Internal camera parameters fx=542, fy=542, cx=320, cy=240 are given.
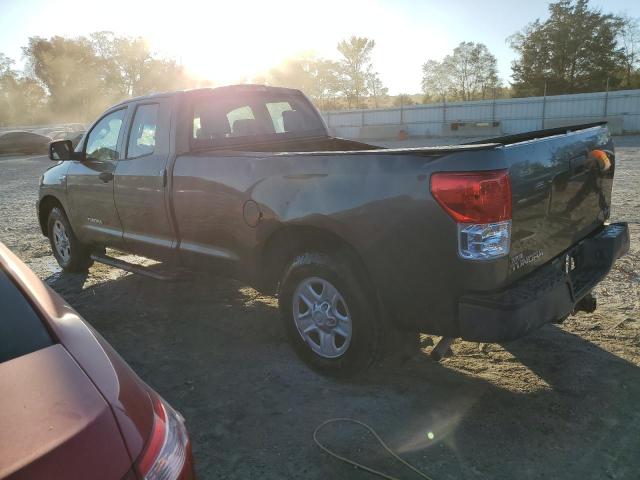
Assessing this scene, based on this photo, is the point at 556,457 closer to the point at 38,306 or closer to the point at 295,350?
the point at 295,350

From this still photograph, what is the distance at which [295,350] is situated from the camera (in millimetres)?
3705

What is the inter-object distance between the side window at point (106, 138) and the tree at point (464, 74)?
55.1m

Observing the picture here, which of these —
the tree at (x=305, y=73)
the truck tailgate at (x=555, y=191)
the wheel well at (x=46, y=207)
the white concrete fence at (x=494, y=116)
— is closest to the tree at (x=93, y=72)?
the tree at (x=305, y=73)

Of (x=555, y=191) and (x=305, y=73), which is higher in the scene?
(x=305, y=73)

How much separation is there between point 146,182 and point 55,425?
10.9 feet

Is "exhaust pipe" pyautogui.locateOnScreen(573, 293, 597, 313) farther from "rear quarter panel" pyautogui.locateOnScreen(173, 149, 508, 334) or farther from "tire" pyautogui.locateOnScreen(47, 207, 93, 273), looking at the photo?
"tire" pyautogui.locateOnScreen(47, 207, 93, 273)

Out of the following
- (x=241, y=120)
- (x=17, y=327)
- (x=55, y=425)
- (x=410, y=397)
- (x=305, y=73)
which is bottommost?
(x=410, y=397)

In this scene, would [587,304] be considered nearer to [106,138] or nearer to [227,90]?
[227,90]

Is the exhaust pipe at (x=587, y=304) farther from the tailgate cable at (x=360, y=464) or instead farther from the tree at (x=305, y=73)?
the tree at (x=305, y=73)

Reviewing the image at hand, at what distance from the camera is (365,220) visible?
9.75ft

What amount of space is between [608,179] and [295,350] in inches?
96.7

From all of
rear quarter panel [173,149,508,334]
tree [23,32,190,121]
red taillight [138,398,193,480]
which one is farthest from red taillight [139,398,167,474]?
tree [23,32,190,121]

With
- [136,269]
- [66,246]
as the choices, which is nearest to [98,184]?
[136,269]

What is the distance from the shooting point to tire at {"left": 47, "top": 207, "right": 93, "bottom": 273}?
19.6ft
